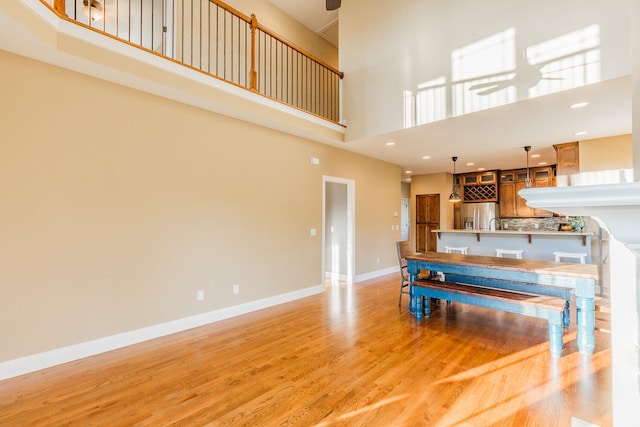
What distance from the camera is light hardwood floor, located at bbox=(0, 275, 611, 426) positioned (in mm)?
2023

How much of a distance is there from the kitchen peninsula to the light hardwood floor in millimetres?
2236

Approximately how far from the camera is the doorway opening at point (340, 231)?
6.06 meters

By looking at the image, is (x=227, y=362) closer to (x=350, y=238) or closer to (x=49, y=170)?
(x=49, y=170)

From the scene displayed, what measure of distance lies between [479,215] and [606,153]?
3.71 m

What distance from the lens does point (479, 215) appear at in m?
8.51

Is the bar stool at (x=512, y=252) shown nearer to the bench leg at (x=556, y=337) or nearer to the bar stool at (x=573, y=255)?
the bar stool at (x=573, y=255)

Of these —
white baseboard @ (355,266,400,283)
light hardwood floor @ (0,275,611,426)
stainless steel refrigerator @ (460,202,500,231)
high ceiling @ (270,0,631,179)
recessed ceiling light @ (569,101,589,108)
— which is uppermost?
recessed ceiling light @ (569,101,589,108)

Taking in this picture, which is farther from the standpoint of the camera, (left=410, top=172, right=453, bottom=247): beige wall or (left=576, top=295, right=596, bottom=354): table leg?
(left=410, top=172, right=453, bottom=247): beige wall

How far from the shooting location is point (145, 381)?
8.15 feet

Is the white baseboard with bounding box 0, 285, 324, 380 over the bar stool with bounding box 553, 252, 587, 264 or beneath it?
beneath

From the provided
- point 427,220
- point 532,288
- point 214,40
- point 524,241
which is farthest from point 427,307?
point 427,220

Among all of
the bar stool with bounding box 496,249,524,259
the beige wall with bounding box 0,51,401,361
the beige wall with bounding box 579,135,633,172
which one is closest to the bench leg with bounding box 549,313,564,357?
the bar stool with bounding box 496,249,524,259

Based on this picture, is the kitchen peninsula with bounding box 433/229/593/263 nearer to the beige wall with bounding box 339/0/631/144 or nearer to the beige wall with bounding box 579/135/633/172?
the beige wall with bounding box 579/135/633/172

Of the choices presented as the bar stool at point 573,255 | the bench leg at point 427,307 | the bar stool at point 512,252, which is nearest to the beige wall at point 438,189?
the bar stool at point 512,252
